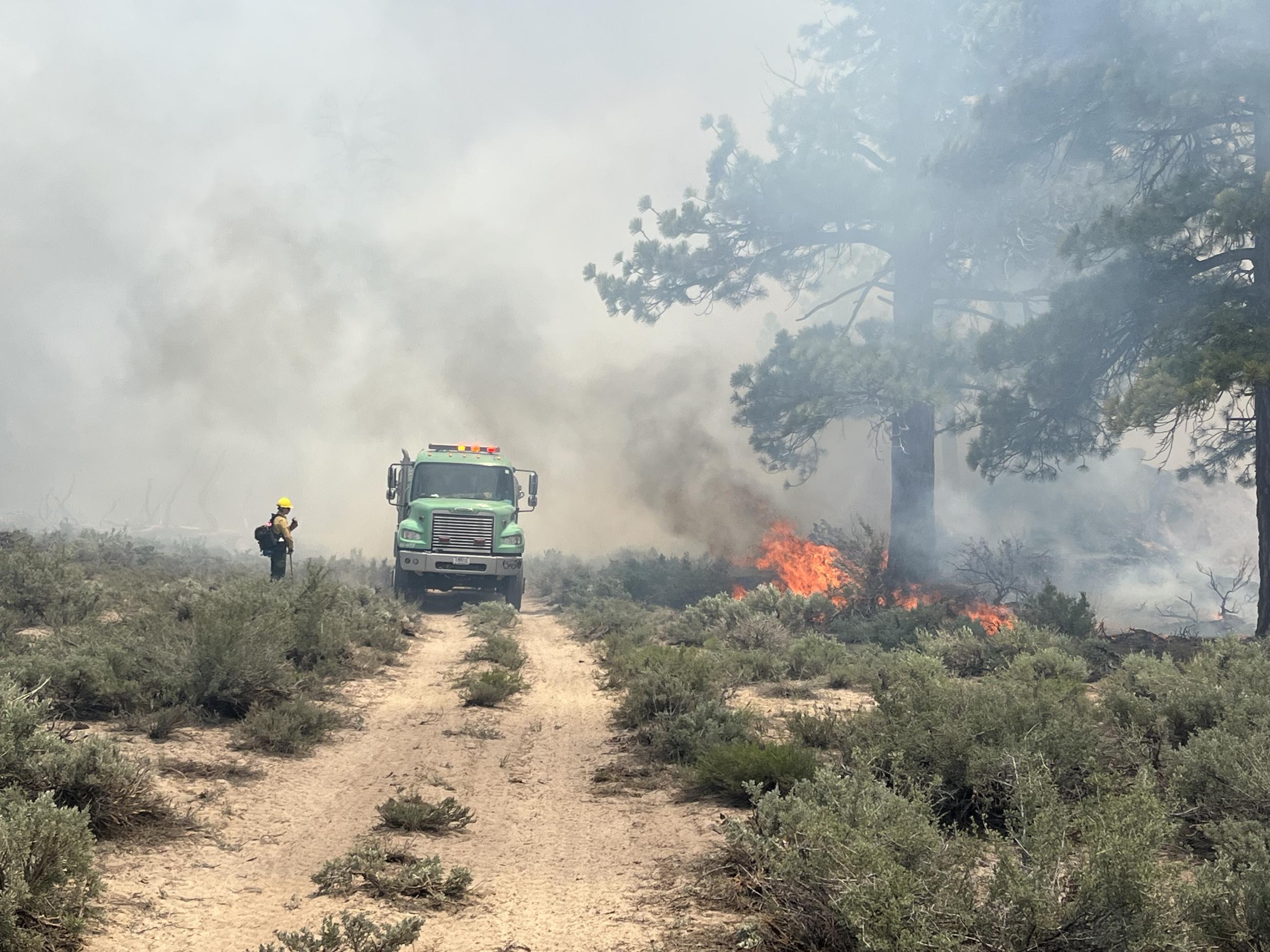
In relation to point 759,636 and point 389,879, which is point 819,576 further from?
point 389,879

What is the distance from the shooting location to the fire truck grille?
2042cm

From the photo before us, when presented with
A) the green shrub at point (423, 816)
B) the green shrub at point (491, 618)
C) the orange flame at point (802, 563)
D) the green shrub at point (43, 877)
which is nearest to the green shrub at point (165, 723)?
the green shrub at point (423, 816)

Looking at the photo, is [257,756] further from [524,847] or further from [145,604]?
[145,604]

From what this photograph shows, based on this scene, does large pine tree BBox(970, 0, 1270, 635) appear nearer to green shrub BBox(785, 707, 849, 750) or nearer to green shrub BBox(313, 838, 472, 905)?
green shrub BBox(785, 707, 849, 750)

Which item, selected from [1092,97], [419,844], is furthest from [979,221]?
[419,844]

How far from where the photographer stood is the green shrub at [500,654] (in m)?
13.2

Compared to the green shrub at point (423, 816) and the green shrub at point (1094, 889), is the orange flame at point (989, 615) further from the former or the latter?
the green shrub at point (1094, 889)

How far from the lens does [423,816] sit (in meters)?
6.26

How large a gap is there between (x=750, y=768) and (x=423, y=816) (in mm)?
2214

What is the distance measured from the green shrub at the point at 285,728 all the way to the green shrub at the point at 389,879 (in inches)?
122

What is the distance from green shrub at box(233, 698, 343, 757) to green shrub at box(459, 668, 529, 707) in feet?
6.31

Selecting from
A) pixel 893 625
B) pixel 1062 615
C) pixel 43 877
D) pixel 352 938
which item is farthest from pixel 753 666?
pixel 43 877

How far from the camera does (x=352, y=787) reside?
291 inches

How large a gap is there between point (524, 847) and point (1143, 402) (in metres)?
10.3
